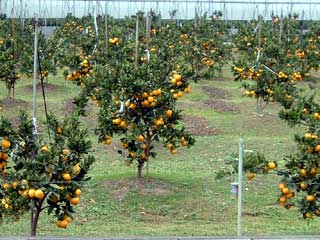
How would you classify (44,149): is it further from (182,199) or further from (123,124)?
(182,199)

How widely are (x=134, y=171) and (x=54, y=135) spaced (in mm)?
4816

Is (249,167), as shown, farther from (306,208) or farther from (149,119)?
(149,119)

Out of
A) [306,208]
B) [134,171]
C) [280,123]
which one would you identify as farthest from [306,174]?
[280,123]

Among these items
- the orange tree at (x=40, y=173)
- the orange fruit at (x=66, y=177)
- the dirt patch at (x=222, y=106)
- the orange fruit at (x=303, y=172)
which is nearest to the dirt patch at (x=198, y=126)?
the dirt patch at (x=222, y=106)

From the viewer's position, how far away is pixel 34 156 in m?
6.29

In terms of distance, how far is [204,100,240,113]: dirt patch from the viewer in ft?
56.5

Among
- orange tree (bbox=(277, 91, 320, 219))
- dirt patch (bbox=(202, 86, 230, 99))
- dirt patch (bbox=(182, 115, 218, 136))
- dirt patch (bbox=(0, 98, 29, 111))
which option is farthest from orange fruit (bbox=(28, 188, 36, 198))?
dirt patch (bbox=(202, 86, 230, 99))

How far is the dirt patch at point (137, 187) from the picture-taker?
31.7 ft

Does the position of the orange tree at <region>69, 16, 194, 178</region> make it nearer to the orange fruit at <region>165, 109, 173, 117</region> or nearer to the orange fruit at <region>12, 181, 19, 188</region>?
the orange fruit at <region>165, 109, 173, 117</region>

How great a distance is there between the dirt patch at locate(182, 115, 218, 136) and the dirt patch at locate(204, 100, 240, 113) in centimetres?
122

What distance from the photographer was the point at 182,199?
942cm

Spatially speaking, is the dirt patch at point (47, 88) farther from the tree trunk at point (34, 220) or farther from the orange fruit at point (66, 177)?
the orange fruit at point (66, 177)

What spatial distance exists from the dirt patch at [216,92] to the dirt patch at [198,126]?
347cm

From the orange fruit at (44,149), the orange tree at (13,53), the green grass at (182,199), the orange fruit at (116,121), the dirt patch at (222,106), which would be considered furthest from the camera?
the dirt patch at (222,106)
